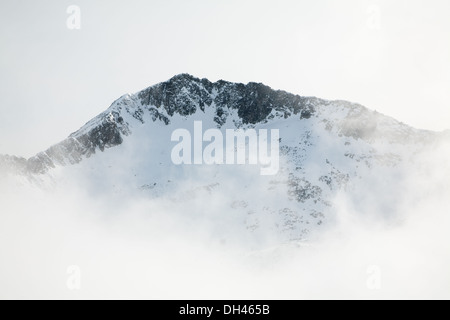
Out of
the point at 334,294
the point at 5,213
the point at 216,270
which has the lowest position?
the point at 334,294

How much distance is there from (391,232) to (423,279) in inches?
1327

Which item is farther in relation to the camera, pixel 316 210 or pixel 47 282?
pixel 316 210

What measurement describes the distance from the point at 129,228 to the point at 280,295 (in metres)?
75.9

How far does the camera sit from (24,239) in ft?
600

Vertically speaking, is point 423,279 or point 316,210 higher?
point 316,210

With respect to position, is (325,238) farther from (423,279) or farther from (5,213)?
(5,213)
